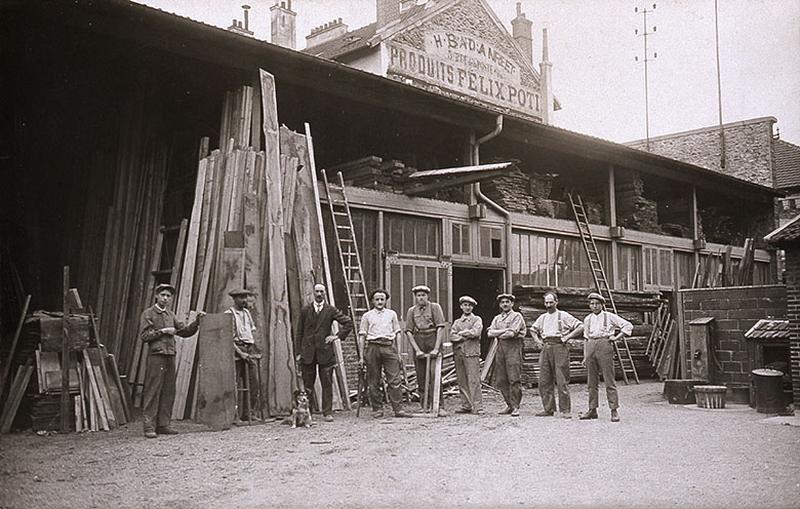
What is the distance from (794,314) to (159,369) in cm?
915

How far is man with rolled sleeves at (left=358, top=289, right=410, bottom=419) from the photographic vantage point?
34.6ft

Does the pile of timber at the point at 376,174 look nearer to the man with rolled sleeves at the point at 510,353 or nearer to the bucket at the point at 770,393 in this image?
the man with rolled sleeves at the point at 510,353

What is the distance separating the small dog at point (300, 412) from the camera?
9367 mm

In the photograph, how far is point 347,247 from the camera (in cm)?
1304

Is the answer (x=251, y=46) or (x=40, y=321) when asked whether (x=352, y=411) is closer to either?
(x=40, y=321)

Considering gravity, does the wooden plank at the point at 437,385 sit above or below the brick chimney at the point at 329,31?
below

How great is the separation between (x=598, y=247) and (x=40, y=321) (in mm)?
13072

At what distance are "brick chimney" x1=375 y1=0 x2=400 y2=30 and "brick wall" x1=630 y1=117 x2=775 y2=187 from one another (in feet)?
47.3

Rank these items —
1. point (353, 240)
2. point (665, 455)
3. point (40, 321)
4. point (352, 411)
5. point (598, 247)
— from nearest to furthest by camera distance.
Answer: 1. point (665, 455)
2. point (40, 321)
3. point (352, 411)
4. point (353, 240)
5. point (598, 247)

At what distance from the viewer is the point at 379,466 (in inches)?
264

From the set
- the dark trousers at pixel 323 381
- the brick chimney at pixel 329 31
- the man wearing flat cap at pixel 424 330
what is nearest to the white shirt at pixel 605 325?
the man wearing flat cap at pixel 424 330

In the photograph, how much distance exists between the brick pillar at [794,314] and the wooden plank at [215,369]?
8264mm

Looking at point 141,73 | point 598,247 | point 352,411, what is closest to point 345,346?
point 352,411

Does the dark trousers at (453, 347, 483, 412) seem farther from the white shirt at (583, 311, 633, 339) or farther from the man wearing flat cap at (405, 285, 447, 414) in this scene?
the white shirt at (583, 311, 633, 339)
